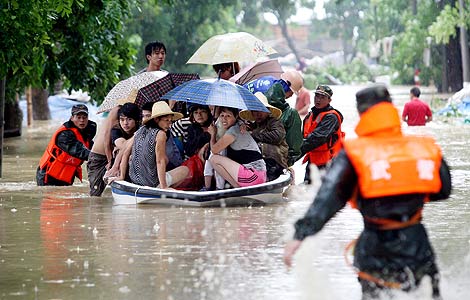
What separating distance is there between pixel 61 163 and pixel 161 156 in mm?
2854

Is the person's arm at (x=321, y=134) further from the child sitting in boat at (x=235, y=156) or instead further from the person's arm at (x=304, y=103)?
the person's arm at (x=304, y=103)

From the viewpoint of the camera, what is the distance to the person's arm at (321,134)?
1559 cm

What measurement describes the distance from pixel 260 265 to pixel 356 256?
3648 mm

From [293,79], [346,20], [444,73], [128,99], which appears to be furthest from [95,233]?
[346,20]

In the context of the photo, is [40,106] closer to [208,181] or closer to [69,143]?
[69,143]

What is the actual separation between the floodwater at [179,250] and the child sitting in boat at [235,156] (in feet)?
1.19

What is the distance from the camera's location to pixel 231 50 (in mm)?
17188

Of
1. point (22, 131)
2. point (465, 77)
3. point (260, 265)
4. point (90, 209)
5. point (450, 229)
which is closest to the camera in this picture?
point (260, 265)

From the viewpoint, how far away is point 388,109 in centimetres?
659

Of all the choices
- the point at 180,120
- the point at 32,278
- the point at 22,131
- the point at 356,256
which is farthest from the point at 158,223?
the point at 22,131

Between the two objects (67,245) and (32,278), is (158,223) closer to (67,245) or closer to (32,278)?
(67,245)

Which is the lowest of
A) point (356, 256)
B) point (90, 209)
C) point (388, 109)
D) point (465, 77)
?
point (465, 77)

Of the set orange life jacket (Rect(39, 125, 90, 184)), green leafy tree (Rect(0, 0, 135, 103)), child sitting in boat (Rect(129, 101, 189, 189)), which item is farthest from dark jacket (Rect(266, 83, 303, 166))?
green leafy tree (Rect(0, 0, 135, 103))

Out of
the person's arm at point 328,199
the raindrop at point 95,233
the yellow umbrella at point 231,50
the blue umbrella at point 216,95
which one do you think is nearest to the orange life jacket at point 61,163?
the yellow umbrella at point 231,50
